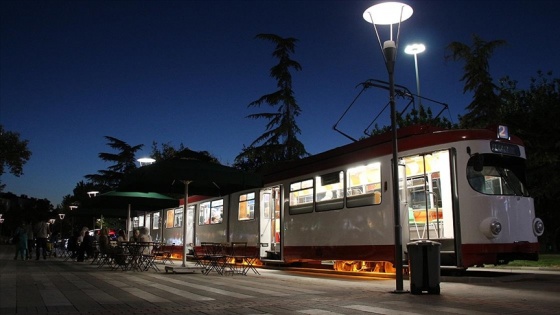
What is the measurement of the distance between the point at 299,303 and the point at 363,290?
213cm

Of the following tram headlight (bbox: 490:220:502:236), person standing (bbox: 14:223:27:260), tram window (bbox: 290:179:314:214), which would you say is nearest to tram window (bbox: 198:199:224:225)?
tram window (bbox: 290:179:314:214)

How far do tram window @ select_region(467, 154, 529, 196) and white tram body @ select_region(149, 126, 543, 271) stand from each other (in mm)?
22

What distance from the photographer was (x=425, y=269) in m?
8.43

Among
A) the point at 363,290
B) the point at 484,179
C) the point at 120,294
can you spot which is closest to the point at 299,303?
the point at 363,290

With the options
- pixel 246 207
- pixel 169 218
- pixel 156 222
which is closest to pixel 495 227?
pixel 246 207

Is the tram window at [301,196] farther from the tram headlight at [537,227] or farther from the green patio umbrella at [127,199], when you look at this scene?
the tram headlight at [537,227]

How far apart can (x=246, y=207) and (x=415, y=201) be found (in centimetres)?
720

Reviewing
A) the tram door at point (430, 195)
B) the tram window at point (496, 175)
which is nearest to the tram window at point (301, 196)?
the tram door at point (430, 195)

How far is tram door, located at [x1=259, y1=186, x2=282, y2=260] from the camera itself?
16094mm

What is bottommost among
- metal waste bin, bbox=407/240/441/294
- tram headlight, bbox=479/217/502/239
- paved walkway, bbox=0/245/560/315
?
paved walkway, bbox=0/245/560/315

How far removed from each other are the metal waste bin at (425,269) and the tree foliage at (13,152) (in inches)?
1194

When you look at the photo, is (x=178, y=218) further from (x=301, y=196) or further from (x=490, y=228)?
(x=490, y=228)

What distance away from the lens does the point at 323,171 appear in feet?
44.4

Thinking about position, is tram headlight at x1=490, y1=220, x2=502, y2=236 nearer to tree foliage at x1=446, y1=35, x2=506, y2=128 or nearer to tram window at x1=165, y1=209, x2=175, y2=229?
tree foliage at x1=446, y1=35, x2=506, y2=128
